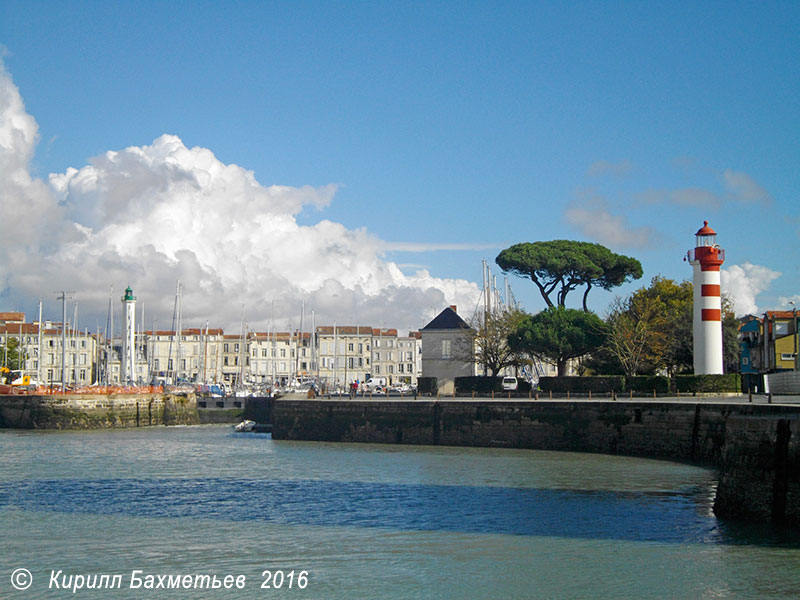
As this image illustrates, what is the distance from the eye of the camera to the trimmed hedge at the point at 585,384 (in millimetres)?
48200

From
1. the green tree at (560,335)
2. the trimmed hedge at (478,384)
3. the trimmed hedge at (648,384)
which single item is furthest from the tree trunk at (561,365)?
the trimmed hedge at (648,384)

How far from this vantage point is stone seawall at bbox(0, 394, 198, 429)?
5853 centimetres

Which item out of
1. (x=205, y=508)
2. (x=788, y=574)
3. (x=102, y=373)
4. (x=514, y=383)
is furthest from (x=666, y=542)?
(x=102, y=373)

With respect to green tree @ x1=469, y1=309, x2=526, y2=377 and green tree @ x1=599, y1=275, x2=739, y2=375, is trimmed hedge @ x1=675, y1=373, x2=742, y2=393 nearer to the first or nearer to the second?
green tree @ x1=599, y1=275, x2=739, y2=375

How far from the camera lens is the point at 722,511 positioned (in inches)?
856

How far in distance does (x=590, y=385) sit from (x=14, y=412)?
3769 cm

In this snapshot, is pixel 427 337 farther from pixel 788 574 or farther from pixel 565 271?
pixel 788 574

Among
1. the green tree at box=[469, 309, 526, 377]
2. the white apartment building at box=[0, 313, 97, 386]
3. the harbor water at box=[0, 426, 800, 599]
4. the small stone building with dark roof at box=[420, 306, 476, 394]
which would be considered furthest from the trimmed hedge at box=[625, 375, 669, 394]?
the white apartment building at box=[0, 313, 97, 386]

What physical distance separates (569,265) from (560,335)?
9.55 metres

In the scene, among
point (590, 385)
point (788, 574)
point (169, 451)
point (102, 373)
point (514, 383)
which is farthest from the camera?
point (102, 373)

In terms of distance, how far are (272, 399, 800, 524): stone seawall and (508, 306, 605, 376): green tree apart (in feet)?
42.9

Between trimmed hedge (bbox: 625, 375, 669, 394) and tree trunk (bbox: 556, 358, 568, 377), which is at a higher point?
tree trunk (bbox: 556, 358, 568, 377)

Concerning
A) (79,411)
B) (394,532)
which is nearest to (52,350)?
(79,411)

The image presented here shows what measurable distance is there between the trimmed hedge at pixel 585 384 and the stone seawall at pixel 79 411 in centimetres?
2830
